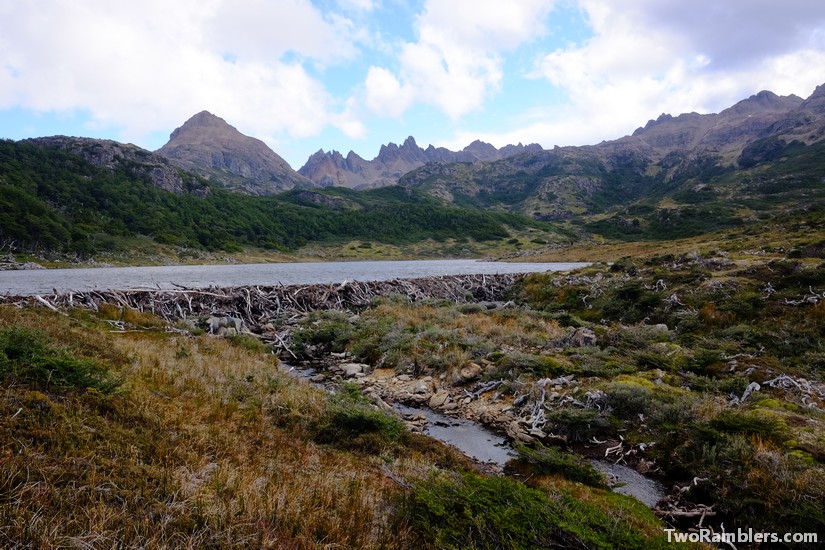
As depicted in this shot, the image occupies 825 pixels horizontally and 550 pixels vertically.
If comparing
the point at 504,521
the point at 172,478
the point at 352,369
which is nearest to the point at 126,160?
the point at 352,369

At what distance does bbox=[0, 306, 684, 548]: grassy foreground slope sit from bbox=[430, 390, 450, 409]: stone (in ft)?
15.2

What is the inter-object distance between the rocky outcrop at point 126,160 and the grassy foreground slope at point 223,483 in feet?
685

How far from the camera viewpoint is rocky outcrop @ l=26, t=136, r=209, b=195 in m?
179

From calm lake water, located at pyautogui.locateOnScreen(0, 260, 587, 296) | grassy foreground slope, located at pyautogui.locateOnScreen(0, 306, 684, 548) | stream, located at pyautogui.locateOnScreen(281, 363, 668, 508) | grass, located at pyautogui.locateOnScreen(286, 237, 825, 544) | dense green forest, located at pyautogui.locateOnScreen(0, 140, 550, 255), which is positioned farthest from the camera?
dense green forest, located at pyautogui.locateOnScreen(0, 140, 550, 255)

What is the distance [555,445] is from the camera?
10.1 m

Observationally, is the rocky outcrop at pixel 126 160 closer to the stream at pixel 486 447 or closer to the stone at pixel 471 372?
the stone at pixel 471 372

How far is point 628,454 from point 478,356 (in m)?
7.86

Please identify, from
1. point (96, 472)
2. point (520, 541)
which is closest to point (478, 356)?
point (520, 541)

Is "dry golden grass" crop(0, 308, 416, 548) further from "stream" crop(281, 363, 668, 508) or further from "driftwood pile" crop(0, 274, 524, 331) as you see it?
"driftwood pile" crop(0, 274, 524, 331)

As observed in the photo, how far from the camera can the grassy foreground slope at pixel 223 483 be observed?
3.97m

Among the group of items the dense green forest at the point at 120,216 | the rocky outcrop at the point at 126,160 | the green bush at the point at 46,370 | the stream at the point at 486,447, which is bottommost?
the stream at the point at 486,447

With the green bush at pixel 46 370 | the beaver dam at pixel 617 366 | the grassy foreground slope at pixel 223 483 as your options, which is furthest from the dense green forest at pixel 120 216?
the grassy foreground slope at pixel 223 483

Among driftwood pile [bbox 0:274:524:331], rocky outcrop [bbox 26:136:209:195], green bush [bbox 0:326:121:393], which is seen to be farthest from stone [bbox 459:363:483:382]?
rocky outcrop [bbox 26:136:209:195]

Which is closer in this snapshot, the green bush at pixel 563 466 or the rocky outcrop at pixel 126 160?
the green bush at pixel 563 466
